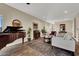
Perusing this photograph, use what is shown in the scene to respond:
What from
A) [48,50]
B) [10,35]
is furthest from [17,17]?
[48,50]

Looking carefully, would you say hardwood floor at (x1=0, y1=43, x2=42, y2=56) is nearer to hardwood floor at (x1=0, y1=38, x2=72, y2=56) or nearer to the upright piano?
hardwood floor at (x1=0, y1=38, x2=72, y2=56)

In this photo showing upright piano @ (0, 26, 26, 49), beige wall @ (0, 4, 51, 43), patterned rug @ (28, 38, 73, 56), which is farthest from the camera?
patterned rug @ (28, 38, 73, 56)

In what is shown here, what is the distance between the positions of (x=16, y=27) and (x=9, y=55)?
79 centimetres

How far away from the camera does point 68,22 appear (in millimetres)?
2896

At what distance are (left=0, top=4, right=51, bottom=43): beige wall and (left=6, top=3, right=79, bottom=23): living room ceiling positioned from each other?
107 mm

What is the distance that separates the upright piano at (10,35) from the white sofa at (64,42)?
35.7 inches

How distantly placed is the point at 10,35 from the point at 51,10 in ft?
4.31

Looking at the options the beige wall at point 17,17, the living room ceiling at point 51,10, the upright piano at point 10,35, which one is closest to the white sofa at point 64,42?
the beige wall at point 17,17

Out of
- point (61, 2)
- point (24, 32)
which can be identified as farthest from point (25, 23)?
point (61, 2)

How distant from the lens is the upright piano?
2.46 metres

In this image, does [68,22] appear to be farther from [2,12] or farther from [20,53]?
[2,12]

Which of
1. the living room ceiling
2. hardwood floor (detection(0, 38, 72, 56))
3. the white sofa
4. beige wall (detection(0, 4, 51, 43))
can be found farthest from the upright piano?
the white sofa

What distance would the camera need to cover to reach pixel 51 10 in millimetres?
2873

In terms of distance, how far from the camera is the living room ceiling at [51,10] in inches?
109
